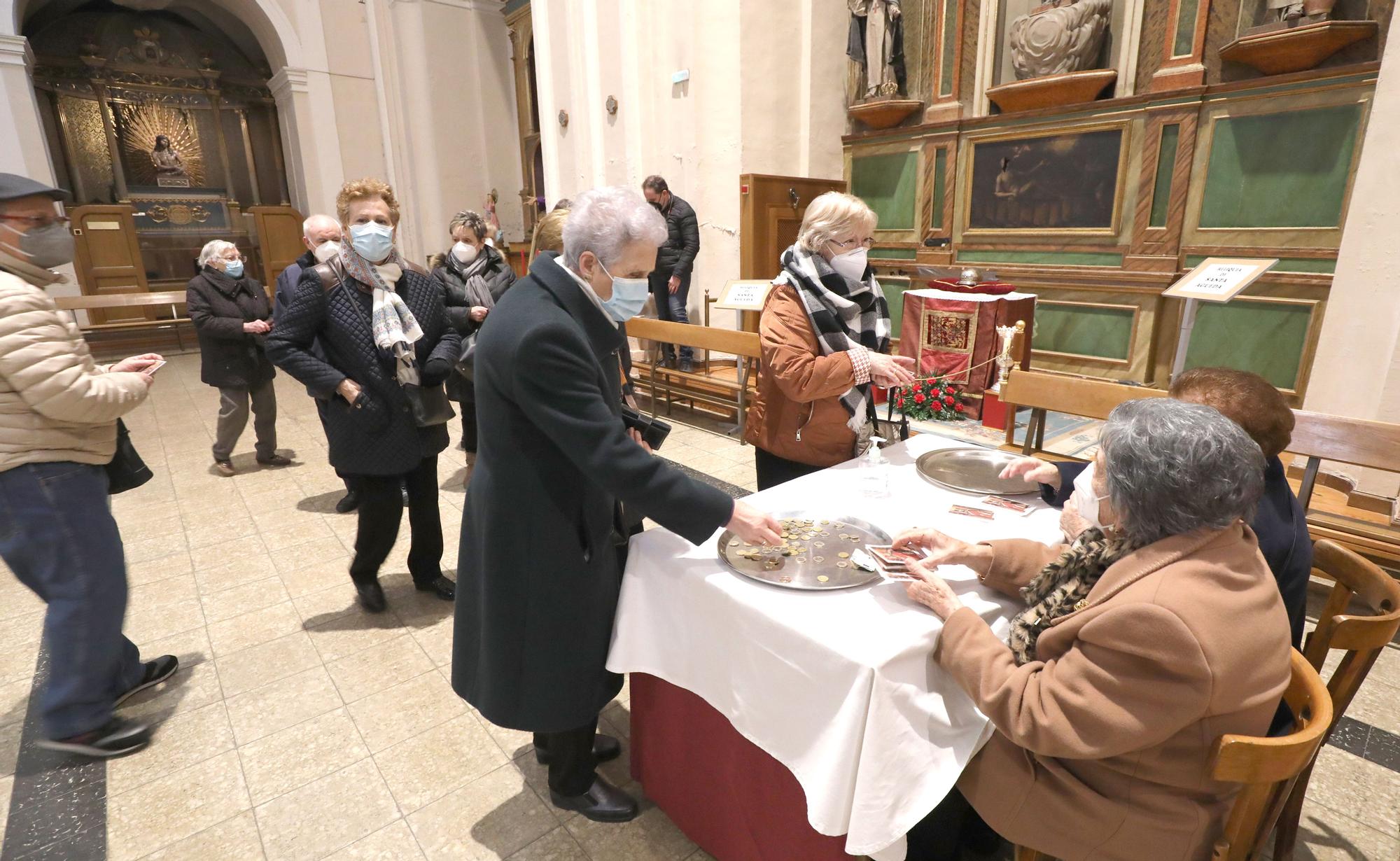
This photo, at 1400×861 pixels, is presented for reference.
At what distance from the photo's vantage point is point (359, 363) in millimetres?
2803

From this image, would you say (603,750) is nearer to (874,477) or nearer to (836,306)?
(874,477)

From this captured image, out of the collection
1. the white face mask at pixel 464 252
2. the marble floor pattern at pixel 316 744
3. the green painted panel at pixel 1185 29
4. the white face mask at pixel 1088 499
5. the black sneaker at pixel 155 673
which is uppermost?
the green painted panel at pixel 1185 29

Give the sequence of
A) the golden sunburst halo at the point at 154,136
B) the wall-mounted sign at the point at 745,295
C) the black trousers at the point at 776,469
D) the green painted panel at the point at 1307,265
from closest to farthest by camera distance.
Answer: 1. the black trousers at the point at 776,469
2. the green painted panel at the point at 1307,265
3. the wall-mounted sign at the point at 745,295
4. the golden sunburst halo at the point at 154,136

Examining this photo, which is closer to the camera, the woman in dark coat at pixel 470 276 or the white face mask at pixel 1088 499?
the white face mask at pixel 1088 499

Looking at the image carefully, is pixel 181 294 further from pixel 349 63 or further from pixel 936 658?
pixel 936 658

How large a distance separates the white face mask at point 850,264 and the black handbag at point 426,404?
62.5 inches

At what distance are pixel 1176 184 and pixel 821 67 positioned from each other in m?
3.55

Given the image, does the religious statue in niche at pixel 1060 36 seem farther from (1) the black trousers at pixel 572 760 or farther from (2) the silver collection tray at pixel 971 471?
(1) the black trousers at pixel 572 760

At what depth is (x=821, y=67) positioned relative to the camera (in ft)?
24.7

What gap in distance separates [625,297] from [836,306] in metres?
0.92

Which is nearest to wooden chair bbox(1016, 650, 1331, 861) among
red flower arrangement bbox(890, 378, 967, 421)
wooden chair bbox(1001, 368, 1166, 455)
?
wooden chair bbox(1001, 368, 1166, 455)

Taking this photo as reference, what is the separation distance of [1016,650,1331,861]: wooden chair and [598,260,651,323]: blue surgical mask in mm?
1347

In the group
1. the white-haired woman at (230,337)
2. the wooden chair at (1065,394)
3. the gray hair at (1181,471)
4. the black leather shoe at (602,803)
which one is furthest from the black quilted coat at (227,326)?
the gray hair at (1181,471)

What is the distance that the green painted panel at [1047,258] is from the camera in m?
6.43
